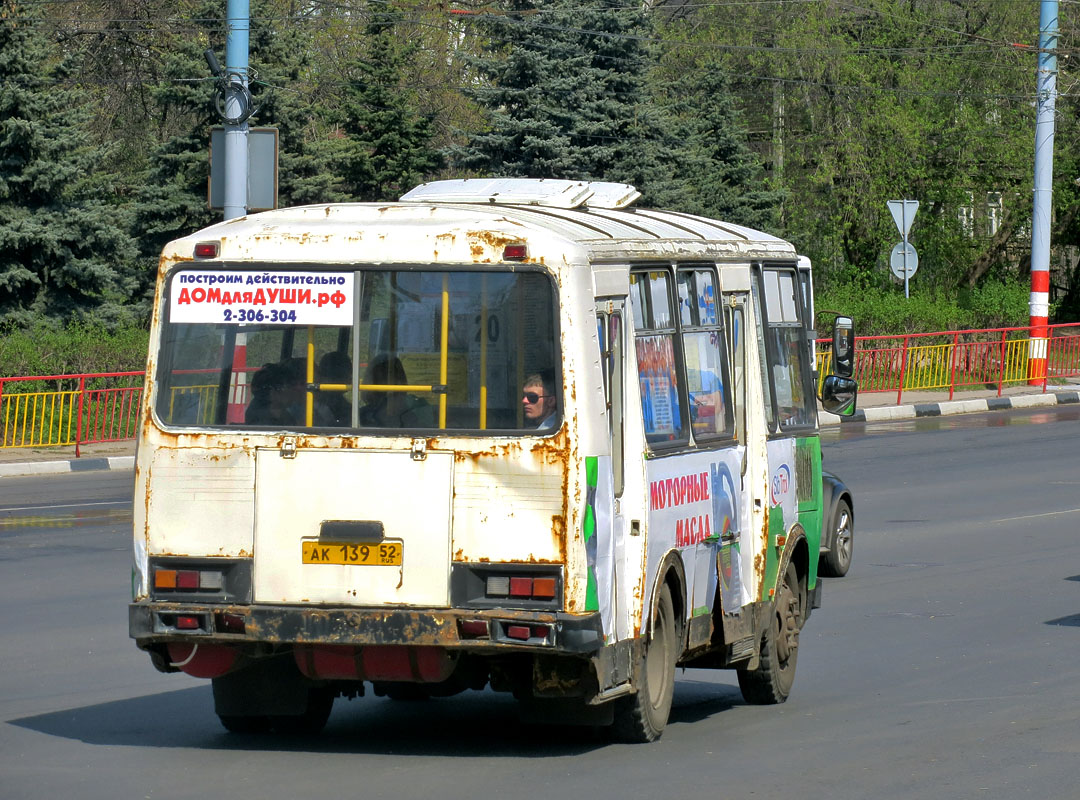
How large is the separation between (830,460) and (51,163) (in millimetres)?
13878

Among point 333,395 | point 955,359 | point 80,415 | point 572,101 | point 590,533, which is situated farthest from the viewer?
point 572,101

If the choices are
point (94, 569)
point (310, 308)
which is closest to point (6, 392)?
point (94, 569)

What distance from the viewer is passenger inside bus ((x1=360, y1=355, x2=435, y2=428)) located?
25.0ft

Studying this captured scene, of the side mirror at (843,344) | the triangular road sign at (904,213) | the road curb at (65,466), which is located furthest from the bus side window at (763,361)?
the triangular road sign at (904,213)

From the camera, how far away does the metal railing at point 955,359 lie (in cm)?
3331

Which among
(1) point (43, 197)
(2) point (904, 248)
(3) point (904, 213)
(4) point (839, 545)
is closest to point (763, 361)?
(4) point (839, 545)

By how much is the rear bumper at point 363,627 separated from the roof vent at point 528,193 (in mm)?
2266

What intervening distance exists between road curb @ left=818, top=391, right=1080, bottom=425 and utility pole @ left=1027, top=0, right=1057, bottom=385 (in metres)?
1.24

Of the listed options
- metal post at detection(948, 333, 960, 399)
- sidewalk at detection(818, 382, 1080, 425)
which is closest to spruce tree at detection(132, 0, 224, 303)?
sidewalk at detection(818, 382, 1080, 425)

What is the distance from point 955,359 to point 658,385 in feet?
87.9

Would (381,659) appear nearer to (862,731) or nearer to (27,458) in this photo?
(862,731)

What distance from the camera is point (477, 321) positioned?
762 cm

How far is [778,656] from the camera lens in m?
9.68

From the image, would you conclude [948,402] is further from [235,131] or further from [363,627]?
[363,627]
